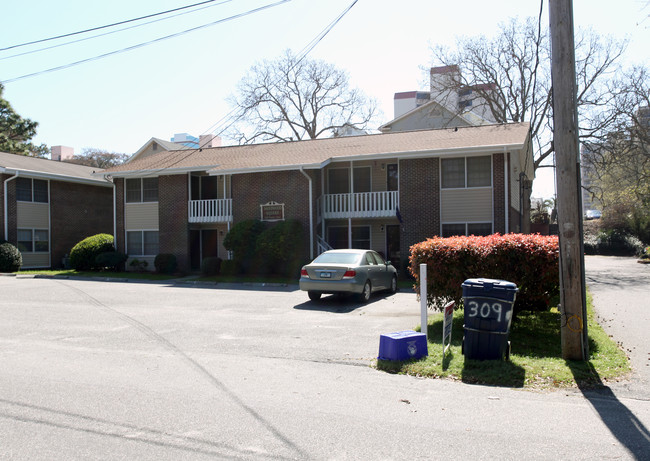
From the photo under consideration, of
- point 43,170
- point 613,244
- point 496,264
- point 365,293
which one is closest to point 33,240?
point 43,170

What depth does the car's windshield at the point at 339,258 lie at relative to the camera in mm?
14445

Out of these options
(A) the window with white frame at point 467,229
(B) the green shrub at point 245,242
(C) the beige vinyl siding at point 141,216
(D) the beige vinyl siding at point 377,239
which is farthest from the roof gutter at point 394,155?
(C) the beige vinyl siding at point 141,216

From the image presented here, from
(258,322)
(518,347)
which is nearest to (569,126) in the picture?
(518,347)

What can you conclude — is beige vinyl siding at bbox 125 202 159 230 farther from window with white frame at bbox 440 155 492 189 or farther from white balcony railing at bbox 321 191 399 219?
window with white frame at bbox 440 155 492 189

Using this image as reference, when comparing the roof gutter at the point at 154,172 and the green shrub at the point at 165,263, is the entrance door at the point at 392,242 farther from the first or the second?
the green shrub at the point at 165,263

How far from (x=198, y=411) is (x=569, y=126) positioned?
6.01 m

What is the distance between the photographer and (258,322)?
446 inches

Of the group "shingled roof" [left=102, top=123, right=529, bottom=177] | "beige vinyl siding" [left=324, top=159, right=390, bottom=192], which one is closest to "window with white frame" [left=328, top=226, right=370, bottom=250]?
"beige vinyl siding" [left=324, top=159, right=390, bottom=192]

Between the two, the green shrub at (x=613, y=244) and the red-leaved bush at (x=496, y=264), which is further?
the green shrub at (x=613, y=244)

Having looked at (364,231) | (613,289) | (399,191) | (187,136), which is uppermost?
(187,136)

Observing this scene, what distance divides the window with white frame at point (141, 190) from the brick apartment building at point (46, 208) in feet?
9.40

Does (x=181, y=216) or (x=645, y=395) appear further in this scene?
(x=181, y=216)

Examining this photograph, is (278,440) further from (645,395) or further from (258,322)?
(258,322)

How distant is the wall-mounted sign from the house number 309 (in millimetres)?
16292
